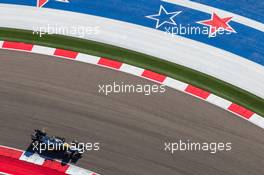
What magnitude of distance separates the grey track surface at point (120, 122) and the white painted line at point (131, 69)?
23 centimetres

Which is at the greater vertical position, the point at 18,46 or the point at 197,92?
the point at 18,46

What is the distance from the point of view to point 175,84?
56.2 feet

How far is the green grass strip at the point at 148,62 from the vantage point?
16797 mm

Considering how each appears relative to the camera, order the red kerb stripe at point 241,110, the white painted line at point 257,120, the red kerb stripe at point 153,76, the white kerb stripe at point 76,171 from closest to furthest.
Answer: the white kerb stripe at point 76,171 < the white painted line at point 257,120 < the red kerb stripe at point 241,110 < the red kerb stripe at point 153,76

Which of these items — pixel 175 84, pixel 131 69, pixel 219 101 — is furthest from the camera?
pixel 131 69

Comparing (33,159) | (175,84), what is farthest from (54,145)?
(175,84)

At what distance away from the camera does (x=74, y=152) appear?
15.1 meters

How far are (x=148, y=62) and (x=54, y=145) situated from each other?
5195 mm

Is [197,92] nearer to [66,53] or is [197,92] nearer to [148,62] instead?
[148,62]

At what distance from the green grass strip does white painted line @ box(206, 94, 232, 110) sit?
17cm

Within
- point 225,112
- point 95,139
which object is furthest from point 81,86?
point 225,112

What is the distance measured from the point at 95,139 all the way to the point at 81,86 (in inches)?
95.7

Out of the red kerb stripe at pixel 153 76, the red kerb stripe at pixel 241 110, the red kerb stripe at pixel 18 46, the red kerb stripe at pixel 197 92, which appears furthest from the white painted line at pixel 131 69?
the red kerb stripe at pixel 18 46

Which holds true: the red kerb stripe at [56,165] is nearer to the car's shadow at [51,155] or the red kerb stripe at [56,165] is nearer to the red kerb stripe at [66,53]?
the car's shadow at [51,155]
